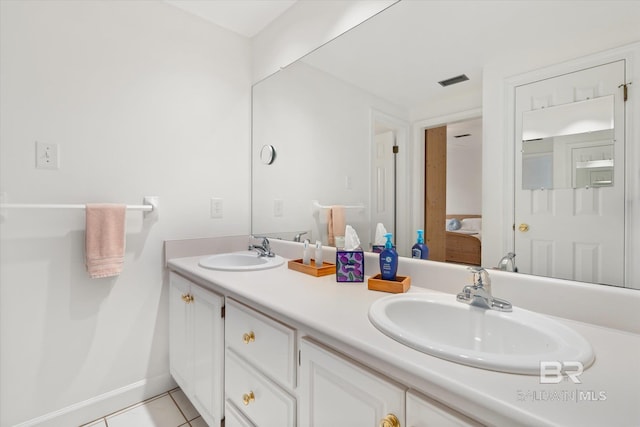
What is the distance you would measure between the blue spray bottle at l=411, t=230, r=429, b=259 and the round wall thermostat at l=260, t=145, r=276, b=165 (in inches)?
44.9

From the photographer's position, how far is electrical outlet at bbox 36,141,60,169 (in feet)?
4.28

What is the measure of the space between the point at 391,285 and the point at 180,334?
118 centimetres

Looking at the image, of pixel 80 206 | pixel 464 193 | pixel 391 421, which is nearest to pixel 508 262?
pixel 464 193

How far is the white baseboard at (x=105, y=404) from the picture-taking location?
1.34 metres

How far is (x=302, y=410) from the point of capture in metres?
0.82

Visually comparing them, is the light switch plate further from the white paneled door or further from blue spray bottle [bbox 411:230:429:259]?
the white paneled door

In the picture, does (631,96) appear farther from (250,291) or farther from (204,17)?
(204,17)

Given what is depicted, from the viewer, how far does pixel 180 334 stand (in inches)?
60.4

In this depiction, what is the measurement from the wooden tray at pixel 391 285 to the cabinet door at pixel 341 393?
357 mm

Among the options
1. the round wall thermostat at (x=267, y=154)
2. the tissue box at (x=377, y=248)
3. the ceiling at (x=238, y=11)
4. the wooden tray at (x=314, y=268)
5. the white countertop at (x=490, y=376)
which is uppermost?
the ceiling at (x=238, y=11)

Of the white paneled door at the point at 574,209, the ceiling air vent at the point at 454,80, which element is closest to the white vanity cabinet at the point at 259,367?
the white paneled door at the point at 574,209

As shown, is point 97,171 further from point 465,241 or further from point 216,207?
point 465,241

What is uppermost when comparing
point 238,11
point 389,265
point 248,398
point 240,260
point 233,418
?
point 238,11

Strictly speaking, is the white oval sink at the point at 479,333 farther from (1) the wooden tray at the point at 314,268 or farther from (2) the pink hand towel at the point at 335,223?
(2) the pink hand towel at the point at 335,223
